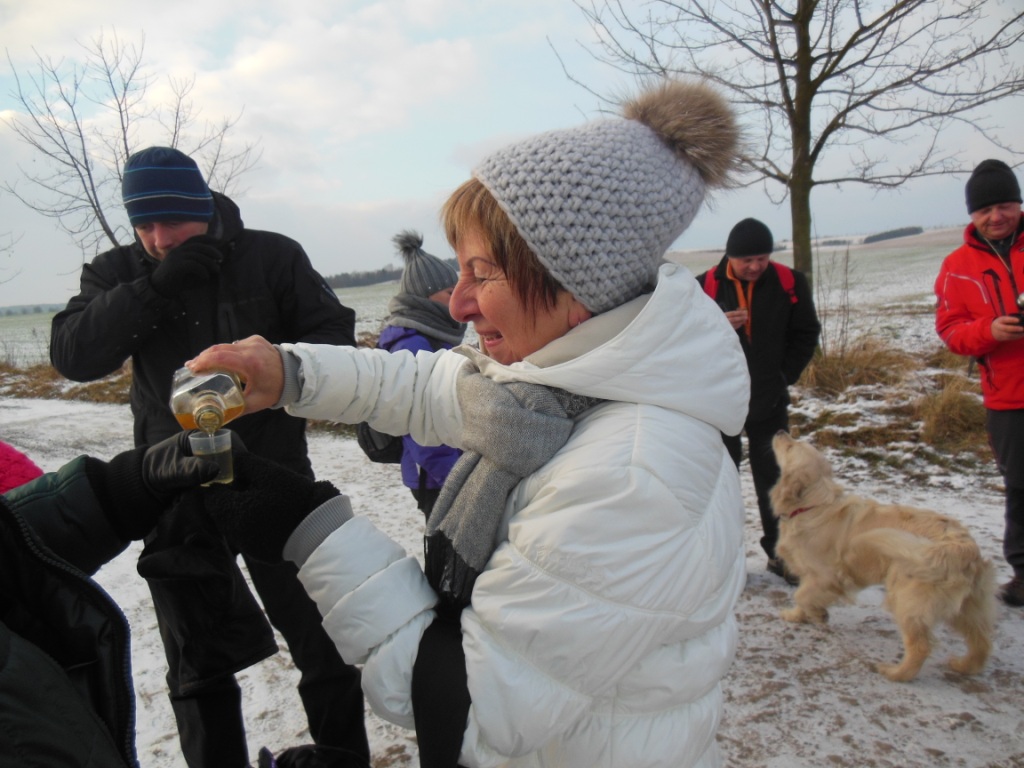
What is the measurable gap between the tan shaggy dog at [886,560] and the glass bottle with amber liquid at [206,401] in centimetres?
299

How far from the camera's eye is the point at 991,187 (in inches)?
140

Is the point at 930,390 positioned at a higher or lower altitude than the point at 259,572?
lower

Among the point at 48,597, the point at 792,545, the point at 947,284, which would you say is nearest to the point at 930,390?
the point at 947,284

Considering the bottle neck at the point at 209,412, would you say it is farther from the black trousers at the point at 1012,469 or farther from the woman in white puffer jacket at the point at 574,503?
the black trousers at the point at 1012,469

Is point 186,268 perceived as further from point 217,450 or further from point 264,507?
point 264,507

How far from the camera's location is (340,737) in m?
2.36

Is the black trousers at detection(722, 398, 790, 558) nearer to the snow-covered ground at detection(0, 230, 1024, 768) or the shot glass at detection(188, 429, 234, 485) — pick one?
the snow-covered ground at detection(0, 230, 1024, 768)

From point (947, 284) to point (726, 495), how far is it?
341cm

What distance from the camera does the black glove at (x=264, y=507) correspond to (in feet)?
4.22

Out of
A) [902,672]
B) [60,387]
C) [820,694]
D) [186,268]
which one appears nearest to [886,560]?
[902,672]

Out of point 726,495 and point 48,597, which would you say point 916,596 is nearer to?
point 726,495

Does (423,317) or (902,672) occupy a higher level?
(423,317)

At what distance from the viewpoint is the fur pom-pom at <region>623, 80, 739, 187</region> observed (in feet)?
4.38

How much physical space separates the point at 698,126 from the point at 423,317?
2.33 m
